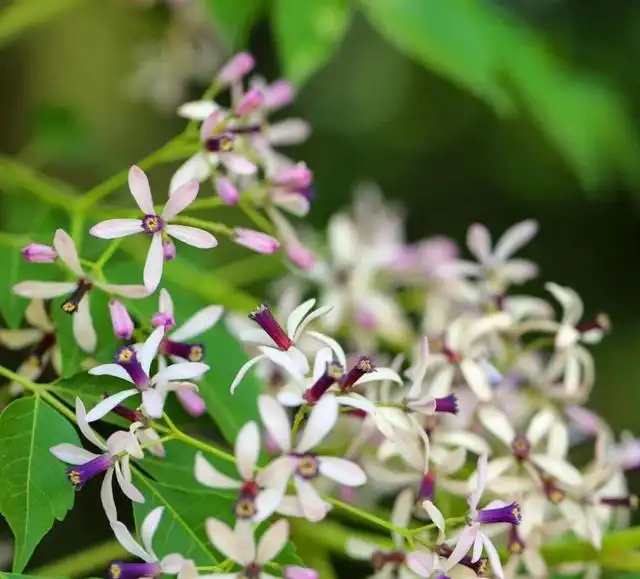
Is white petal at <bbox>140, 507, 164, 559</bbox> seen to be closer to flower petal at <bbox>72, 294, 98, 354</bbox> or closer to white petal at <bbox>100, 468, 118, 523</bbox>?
white petal at <bbox>100, 468, 118, 523</bbox>

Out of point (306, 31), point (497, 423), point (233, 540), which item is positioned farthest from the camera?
point (306, 31)

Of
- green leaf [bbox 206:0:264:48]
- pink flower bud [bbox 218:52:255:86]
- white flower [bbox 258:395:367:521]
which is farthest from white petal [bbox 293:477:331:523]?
green leaf [bbox 206:0:264:48]

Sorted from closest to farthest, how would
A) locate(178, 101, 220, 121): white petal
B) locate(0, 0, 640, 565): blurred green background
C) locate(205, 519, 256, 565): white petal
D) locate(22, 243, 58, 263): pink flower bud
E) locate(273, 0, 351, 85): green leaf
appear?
locate(205, 519, 256, 565): white petal
locate(22, 243, 58, 263): pink flower bud
locate(178, 101, 220, 121): white petal
locate(273, 0, 351, 85): green leaf
locate(0, 0, 640, 565): blurred green background

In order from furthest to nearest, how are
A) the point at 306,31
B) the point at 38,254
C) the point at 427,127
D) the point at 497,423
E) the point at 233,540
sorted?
the point at 427,127
the point at 306,31
the point at 497,423
the point at 38,254
the point at 233,540

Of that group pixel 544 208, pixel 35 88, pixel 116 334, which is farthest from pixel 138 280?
pixel 544 208

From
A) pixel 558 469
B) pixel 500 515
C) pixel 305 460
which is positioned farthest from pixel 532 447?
pixel 305 460

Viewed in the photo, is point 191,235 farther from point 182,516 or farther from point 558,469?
point 558,469

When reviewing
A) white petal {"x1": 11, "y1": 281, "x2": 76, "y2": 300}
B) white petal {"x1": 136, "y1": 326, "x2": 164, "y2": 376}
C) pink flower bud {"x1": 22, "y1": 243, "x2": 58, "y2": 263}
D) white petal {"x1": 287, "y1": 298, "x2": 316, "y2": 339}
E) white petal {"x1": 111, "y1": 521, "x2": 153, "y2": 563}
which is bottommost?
white petal {"x1": 111, "y1": 521, "x2": 153, "y2": 563}
